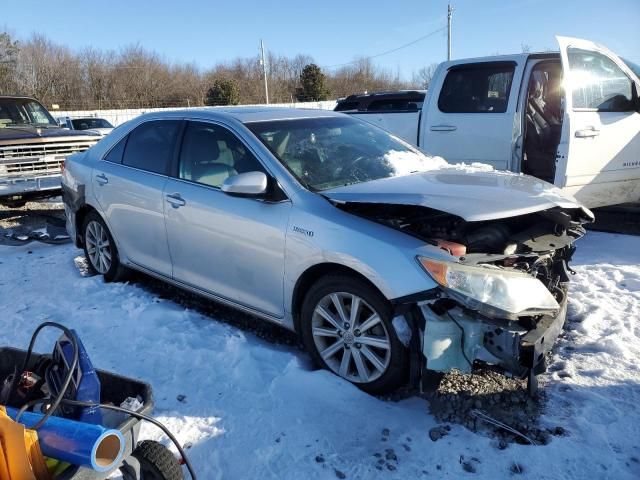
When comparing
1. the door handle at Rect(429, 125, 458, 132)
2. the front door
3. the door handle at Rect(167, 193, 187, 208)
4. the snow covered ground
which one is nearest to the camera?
the snow covered ground

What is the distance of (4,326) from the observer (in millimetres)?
4145

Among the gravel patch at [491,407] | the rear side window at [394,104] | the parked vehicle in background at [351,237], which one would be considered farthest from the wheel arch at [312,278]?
the rear side window at [394,104]

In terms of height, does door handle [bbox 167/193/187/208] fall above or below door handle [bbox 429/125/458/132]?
Result: below

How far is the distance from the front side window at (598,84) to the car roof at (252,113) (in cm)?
284

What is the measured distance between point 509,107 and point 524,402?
3920 millimetres

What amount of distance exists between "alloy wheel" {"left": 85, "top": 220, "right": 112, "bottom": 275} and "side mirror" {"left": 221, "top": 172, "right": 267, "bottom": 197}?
2195 mm

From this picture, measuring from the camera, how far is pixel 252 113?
13.5 ft

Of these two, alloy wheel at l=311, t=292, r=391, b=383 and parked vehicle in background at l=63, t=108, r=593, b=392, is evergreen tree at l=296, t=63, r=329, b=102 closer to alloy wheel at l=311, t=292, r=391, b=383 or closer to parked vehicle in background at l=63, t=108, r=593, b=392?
parked vehicle in background at l=63, t=108, r=593, b=392

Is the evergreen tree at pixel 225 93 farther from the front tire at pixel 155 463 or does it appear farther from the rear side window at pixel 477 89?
the front tire at pixel 155 463

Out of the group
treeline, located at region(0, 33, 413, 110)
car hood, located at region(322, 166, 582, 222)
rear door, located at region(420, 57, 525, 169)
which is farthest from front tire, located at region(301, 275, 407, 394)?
treeline, located at region(0, 33, 413, 110)

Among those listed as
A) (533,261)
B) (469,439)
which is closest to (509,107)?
(533,261)

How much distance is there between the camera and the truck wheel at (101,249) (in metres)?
4.95

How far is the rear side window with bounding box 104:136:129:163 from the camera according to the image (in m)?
4.81

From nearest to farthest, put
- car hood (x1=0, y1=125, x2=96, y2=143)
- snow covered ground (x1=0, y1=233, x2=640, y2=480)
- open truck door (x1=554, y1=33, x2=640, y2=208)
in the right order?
snow covered ground (x1=0, y1=233, x2=640, y2=480) → open truck door (x1=554, y1=33, x2=640, y2=208) → car hood (x1=0, y1=125, x2=96, y2=143)
